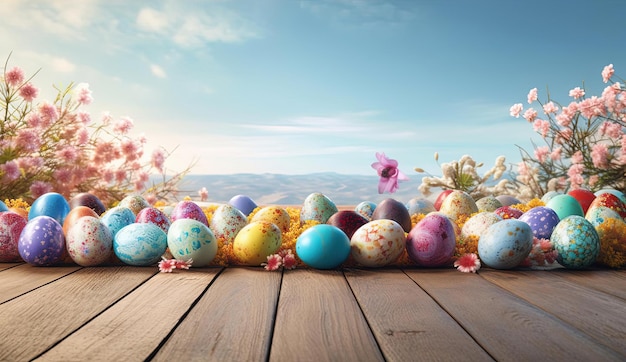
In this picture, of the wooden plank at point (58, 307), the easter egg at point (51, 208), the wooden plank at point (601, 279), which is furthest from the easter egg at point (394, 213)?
the easter egg at point (51, 208)

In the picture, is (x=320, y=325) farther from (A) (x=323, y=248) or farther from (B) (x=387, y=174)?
(B) (x=387, y=174)

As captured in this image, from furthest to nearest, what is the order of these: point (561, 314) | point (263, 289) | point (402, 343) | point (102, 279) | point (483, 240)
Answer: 1. point (483, 240)
2. point (102, 279)
3. point (263, 289)
4. point (561, 314)
5. point (402, 343)

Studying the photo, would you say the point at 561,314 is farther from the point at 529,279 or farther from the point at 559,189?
the point at 559,189

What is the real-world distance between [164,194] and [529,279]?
153 inches

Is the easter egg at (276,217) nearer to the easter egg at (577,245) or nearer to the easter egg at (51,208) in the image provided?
the easter egg at (51,208)

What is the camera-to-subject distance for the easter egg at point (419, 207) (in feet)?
15.0

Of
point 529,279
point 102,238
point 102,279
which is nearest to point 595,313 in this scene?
point 529,279

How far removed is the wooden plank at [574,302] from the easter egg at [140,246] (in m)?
1.70

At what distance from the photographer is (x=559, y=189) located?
6.04 meters

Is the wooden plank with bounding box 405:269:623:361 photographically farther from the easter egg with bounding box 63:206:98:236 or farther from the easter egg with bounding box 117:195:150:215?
the easter egg with bounding box 117:195:150:215

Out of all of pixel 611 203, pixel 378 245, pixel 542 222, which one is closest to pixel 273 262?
pixel 378 245

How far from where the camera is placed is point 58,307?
2.12m

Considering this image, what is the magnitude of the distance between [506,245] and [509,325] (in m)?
1.03

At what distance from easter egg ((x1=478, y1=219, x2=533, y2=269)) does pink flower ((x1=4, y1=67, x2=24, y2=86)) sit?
4038 millimetres
